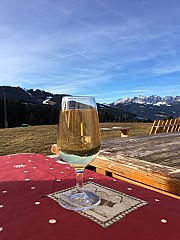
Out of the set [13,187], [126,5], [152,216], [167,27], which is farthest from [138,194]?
[167,27]

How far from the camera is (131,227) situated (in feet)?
1.63

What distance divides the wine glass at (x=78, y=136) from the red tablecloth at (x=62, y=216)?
0.07m

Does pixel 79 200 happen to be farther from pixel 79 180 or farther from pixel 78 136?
pixel 78 136

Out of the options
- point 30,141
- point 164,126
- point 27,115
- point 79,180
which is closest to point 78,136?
point 79,180

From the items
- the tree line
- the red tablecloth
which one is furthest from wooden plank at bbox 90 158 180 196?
the tree line

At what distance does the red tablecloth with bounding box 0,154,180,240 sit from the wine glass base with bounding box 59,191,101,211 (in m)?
0.02

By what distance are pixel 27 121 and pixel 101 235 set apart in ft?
92.8

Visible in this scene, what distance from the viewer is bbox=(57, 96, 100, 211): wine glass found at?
0.57 meters

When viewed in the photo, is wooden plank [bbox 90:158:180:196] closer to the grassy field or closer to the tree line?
the grassy field

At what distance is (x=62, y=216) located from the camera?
548 mm

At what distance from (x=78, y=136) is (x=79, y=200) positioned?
0.20 metres

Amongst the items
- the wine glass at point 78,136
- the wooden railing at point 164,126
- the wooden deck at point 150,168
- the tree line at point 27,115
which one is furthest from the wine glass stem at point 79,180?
the tree line at point 27,115

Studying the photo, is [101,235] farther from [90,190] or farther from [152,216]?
[90,190]

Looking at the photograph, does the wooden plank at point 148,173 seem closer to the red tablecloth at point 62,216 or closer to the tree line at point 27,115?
the red tablecloth at point 62,216
